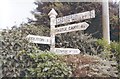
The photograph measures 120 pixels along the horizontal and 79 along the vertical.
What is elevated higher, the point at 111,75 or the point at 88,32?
the point at 88,32

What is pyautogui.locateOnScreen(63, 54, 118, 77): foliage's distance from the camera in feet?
11.2

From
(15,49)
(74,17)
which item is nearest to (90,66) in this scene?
(74,17)

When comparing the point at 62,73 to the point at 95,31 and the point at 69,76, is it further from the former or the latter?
the point at 95,31

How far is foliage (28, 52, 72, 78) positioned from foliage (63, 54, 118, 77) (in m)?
0.11

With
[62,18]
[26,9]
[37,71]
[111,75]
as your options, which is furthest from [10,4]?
[111,75]

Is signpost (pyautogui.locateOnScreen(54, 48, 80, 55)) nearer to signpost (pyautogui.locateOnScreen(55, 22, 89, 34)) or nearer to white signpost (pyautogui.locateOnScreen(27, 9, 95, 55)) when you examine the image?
white signpost (pyautogui.locateOnScreen(27, 9, 95, 55))

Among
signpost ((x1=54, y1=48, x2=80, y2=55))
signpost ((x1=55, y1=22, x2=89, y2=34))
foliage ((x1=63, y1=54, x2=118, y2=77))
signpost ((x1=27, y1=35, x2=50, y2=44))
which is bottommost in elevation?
foliage ((x1=63, y1=54, x2=118, y2=77))

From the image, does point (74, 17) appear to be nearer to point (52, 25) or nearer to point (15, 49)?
point (52, 25)

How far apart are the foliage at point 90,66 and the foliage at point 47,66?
0.11 m

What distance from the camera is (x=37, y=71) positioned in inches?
131

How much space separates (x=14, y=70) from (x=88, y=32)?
1.06 m

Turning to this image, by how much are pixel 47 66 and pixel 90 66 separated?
545 mm

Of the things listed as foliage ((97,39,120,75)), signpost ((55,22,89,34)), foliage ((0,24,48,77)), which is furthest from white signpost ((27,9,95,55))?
foliage ((97,39,120,75))

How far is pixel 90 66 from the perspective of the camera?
3.47 m
